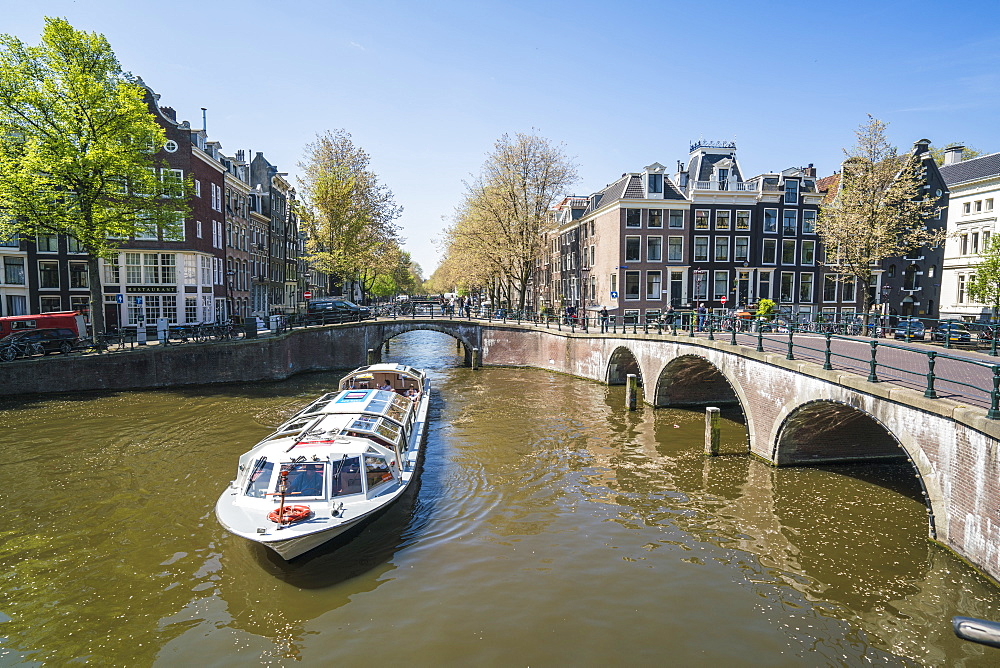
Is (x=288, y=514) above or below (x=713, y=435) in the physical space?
above

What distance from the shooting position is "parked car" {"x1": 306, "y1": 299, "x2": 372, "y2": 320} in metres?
41.9

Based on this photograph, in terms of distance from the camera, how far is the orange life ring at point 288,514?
1122cm

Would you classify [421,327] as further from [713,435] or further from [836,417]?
[836,417]

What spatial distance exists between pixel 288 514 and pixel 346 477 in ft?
5.18

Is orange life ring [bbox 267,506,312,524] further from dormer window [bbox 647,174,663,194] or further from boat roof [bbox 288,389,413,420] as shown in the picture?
dormer window [bbox 647,174,663,194]

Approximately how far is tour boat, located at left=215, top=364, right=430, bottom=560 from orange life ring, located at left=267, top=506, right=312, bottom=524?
0.02 metres

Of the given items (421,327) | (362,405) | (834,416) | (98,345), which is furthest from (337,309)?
(834,416)

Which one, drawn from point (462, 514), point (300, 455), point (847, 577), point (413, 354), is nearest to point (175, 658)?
point (300, 455)

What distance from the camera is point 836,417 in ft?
55.5

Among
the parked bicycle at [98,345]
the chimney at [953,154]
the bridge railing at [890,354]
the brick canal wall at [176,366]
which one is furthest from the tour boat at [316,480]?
the chimney at [953,154]

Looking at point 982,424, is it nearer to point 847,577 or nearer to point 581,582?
point 847,577

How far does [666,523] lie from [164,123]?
40488mm

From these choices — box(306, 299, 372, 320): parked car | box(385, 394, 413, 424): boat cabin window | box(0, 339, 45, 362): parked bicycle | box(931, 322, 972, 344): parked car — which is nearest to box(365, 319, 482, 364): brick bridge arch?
box(306, 299, 372, 320): parked car

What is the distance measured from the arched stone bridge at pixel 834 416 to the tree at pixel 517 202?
1606cm
